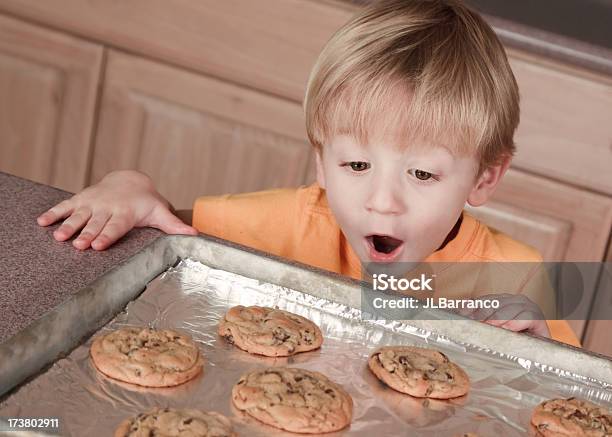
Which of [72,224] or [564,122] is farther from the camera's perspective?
[564,122]

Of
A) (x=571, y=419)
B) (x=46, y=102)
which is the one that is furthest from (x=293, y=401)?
(x=46, y=102)

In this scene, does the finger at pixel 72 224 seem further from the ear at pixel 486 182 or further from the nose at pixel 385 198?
the ear at pixel 486 182

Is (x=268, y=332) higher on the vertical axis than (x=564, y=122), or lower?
lower

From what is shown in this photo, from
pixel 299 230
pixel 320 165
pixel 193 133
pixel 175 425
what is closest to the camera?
pixel 175 425

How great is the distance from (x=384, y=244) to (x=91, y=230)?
1.36 feet

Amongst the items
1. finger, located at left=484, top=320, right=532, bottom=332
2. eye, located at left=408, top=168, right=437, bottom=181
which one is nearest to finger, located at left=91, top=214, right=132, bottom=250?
eye, located at left=408, top=168, right=437, bottom=181

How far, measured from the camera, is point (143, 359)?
3.05 feet

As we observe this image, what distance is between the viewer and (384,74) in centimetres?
116

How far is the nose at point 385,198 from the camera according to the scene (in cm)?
114

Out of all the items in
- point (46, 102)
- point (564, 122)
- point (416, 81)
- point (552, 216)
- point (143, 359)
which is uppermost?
point (416, 81)

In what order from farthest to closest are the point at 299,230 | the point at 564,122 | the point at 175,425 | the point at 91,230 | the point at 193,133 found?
the point at 193,133, the point at 564,122, the point at 299,230, the point at 91,230, the point at 175,425

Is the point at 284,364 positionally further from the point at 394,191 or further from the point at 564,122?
the point at 564,122

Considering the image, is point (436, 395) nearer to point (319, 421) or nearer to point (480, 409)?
point (480, 409)

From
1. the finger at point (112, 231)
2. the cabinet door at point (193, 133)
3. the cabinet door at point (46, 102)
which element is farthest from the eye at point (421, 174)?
the cabinet door at point (46, 102)
